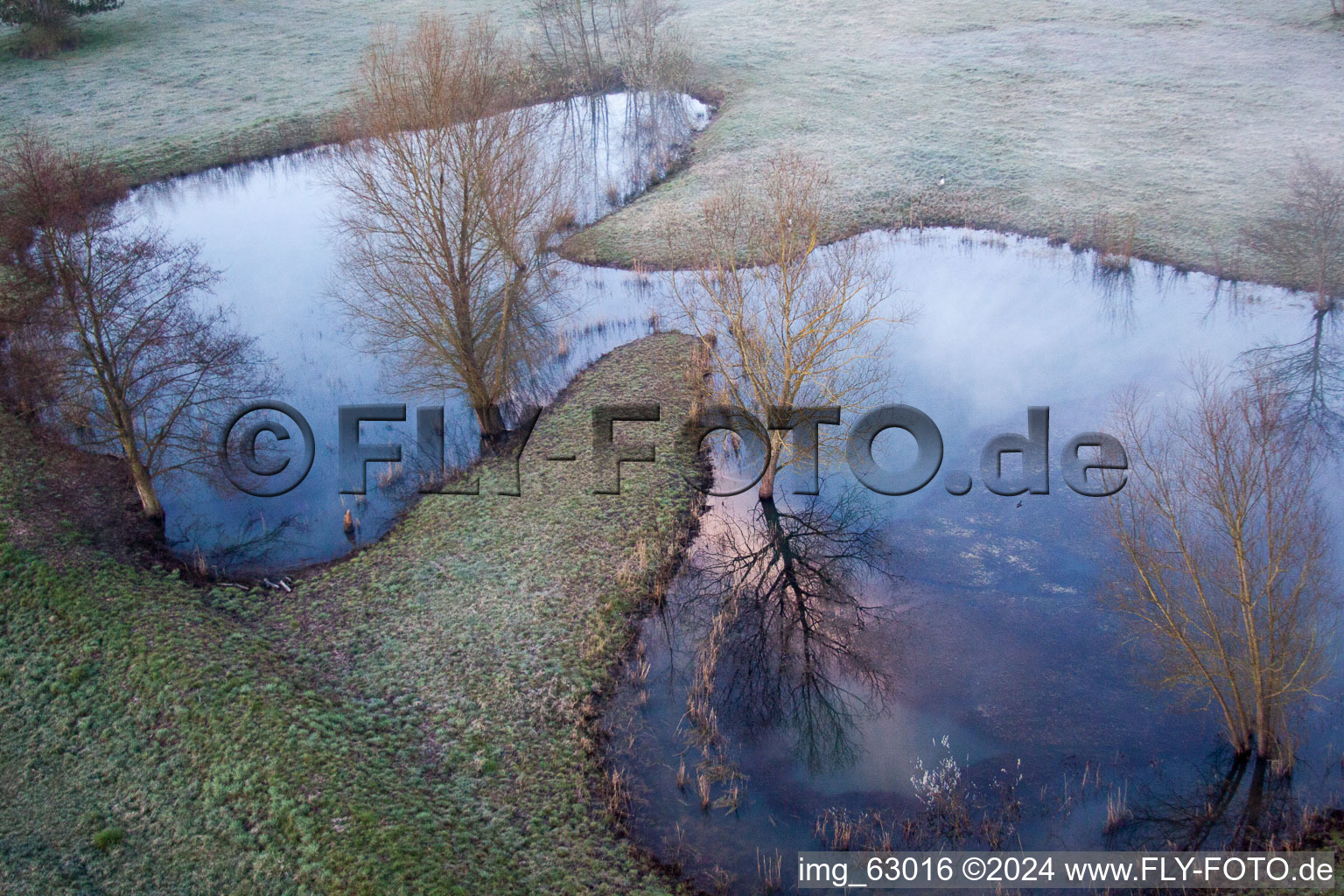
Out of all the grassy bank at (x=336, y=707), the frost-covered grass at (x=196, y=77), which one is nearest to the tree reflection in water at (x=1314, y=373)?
the grassy bank at (x=336, y=707)

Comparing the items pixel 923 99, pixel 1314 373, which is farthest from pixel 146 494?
pixel 923 99

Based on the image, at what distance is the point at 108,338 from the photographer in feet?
63.6

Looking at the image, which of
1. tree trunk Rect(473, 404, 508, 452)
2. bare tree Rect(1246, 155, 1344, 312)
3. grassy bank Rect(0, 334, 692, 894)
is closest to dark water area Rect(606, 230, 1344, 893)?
grassy bank Rect(0, 334, 692, 894)

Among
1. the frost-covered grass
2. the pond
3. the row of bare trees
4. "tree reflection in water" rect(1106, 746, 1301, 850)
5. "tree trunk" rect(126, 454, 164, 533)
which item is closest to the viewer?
"tree reflection in water" rect(1106, 746, 1301, 850)

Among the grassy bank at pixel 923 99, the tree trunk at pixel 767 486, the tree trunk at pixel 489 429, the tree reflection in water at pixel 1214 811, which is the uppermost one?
the grassy bank at pixel 923 99

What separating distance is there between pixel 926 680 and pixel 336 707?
10.1 metres

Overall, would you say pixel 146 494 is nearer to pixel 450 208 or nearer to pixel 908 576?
pixel 450 208

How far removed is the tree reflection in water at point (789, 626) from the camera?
1510 cm

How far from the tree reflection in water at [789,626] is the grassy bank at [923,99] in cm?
1510

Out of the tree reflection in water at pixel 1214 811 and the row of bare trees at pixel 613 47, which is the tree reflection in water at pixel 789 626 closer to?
the tree reflection in water at pixel 1214 811

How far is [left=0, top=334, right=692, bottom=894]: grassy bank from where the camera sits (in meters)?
12.1

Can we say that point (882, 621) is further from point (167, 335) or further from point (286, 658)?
point (167, 335)

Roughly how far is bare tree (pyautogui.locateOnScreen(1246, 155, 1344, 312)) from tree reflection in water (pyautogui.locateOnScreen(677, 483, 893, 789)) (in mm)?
17270

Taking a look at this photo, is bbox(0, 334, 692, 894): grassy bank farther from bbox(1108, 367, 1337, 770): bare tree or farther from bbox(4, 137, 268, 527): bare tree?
bbox(1108, 367, 1337, 770): bare tree
